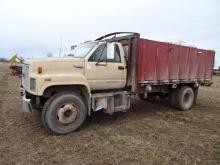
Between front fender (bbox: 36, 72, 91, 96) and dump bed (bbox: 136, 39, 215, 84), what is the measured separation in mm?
1915

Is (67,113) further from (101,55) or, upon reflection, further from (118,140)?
(101,55)

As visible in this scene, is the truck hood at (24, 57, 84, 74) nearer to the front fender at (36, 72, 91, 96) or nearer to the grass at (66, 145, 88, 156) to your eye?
the front fender at (36, 72, 91, 96)

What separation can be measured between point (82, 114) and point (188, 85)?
5.05 m

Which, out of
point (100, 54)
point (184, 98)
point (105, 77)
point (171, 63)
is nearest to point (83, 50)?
point (100, 54)

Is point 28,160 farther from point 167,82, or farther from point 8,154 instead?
point 167,82

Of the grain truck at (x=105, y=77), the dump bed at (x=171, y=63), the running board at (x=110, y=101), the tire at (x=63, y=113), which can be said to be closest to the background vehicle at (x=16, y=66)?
the grain truck at (x=105, y=77)

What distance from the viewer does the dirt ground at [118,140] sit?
184 inches

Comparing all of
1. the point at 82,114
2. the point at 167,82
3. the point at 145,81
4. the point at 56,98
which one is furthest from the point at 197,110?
the point at 56,98

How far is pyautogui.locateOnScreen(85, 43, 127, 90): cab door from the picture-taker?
6.55m

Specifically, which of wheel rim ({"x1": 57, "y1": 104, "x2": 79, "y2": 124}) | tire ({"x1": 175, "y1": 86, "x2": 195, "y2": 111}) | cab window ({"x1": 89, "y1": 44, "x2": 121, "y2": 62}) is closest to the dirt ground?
wheel rim ({"x1": 57, "y1": 104, "x2": 79, "y2": 124})

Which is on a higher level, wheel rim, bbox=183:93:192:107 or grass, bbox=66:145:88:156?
wheel rim, bbox=183:93:192:107

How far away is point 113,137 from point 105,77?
1.80 m

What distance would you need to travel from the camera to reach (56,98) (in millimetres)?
5875

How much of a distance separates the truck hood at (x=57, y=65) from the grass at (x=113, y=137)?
1713 mm
